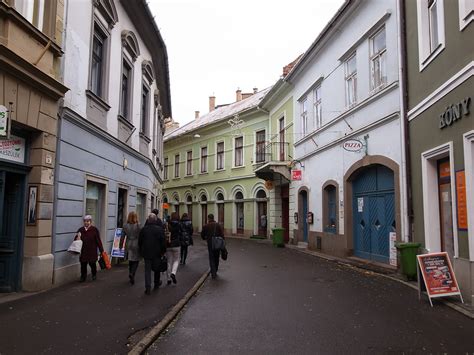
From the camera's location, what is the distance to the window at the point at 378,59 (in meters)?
12.5

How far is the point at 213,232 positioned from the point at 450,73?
21.2 feet

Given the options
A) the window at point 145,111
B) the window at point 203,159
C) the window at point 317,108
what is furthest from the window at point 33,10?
the window at point 203,159

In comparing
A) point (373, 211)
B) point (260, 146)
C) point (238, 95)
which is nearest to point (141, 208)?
point (373, 211)

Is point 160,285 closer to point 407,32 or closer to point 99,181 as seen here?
point 99,181

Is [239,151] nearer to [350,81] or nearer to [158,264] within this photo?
[350,81]

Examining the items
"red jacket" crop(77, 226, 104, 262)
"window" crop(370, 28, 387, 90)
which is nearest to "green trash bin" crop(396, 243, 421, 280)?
"window" crop(370, 28, 387, 90)

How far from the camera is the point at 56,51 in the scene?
8773 mm

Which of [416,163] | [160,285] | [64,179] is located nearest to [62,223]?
[64,179]

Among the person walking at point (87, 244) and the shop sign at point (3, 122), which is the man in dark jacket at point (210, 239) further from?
the shop sign at point (3, 122)

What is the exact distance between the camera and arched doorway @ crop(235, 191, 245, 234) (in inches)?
1149

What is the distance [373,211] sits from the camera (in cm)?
1331

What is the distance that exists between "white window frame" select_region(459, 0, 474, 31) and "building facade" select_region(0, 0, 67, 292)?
771 cm

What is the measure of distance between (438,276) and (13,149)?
8.02 m

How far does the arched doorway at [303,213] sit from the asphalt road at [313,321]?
9.49m
